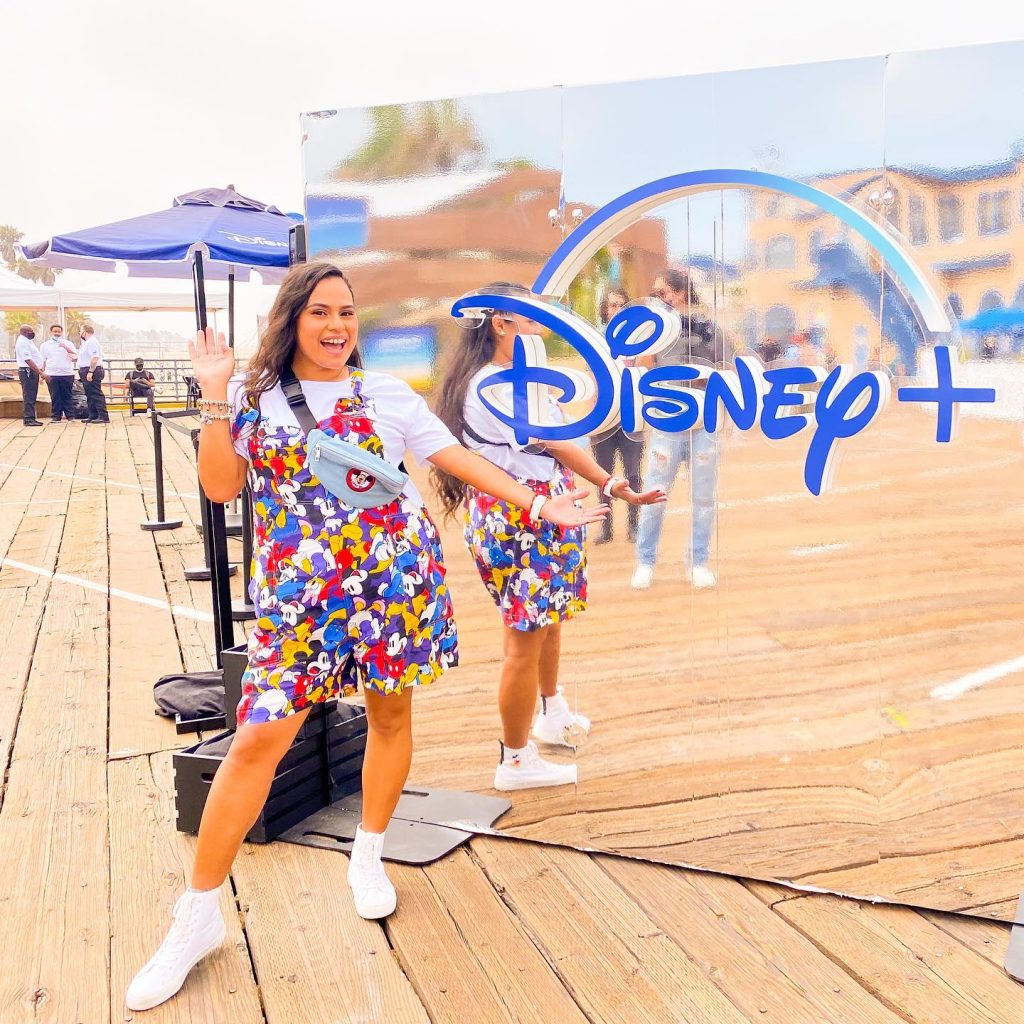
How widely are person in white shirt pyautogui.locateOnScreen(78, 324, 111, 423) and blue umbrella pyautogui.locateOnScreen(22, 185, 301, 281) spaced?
1081cm

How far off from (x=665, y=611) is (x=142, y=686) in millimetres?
2534

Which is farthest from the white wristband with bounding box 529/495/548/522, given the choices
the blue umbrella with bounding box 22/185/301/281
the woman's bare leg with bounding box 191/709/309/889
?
the blue umbrella with bounding box 22/185/301/281

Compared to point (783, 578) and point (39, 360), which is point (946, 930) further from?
point (39, 360)

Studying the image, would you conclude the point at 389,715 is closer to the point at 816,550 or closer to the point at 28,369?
the point at 816,550

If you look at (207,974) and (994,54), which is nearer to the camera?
(994,54)

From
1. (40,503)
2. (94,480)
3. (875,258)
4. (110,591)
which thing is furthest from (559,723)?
(94,480)

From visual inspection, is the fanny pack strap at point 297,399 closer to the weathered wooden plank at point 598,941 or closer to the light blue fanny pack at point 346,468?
the light blue fanny pack at point 346,468

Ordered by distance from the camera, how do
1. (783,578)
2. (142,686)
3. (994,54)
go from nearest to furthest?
1. (994,54)
2. (783,578)
3. (142,686)

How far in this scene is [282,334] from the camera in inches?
90.7

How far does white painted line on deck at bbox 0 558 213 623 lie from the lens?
5379 mm

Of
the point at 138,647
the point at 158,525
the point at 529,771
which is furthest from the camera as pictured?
the point at 158,525

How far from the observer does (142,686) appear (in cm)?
423

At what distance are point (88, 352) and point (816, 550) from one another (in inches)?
672

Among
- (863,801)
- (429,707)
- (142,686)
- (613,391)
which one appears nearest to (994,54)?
(613,391)
